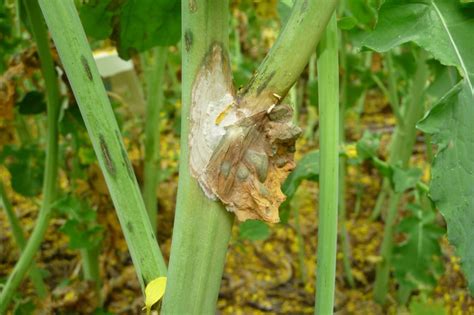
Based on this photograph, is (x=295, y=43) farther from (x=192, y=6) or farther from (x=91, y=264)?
(x=91, y=264)

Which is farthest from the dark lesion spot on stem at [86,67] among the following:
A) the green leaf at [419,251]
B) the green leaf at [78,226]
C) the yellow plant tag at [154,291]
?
the green leaf at [419,251]

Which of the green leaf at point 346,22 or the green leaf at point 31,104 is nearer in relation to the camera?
the green leaf at point 346,22

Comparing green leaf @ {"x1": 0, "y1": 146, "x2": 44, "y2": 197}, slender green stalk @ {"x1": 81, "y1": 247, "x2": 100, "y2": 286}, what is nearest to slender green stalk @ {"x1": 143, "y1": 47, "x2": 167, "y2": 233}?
slender green stalk @ {"x1": 81, "y1": 247, "x2": 100, "y2": 286}

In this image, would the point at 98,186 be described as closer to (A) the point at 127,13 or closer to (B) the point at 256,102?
(A) the point at 127,13

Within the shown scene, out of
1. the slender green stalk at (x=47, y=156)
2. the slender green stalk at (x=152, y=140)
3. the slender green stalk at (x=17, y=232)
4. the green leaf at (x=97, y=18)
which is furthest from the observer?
the slender green stalk at (x=152, y=140)

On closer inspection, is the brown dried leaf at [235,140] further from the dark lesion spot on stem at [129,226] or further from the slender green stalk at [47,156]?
the slender green stalk at [47,156]

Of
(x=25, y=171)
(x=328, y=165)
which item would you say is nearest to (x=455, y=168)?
(x=328, y=165)

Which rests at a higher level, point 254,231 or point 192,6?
point 192,6
